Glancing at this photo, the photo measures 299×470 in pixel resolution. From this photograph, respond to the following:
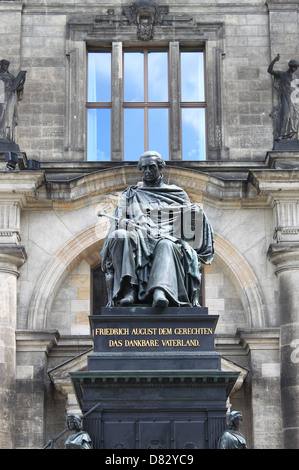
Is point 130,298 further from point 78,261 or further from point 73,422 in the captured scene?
point 78,261

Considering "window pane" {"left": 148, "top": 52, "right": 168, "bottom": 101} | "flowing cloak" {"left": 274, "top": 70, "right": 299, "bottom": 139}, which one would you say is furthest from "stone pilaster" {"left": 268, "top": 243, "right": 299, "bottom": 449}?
"window pane" {"left": 148, "top": 52, "right": 168, "bottom": 101}

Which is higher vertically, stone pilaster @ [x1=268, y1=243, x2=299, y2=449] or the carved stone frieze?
the carved stone frieze

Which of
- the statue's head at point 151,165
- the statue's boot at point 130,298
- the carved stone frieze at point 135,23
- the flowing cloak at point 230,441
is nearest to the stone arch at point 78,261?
the carved stone frieze at point 135,23

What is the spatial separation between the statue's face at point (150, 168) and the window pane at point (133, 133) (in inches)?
287

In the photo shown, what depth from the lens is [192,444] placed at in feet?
34.1

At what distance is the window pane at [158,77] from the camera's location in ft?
66.0

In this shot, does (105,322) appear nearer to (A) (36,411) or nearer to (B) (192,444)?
(B) (192,444)

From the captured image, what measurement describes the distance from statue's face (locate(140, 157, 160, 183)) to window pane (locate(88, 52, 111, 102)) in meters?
7.82

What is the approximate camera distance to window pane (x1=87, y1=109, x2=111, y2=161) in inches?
774

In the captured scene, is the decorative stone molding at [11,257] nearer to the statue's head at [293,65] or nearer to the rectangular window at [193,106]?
the rectangular window at [193,106]

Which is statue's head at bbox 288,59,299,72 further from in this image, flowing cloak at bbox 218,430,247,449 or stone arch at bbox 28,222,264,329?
flowing cloak at bbox 218,430,247,449

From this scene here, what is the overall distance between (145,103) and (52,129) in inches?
67.0

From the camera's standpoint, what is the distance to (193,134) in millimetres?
19828
